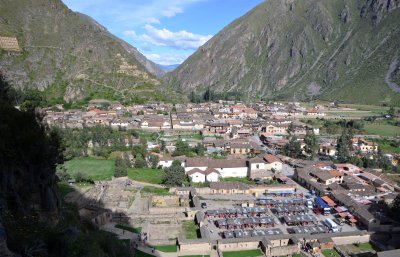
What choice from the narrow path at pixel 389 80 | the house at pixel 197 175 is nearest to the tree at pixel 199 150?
the house at pixel 197 175

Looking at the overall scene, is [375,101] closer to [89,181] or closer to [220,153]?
[220,153]

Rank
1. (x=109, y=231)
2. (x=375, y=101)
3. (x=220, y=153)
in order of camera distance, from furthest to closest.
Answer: (x=375, y=101), (x=220, y=153), (x=109, y=231)

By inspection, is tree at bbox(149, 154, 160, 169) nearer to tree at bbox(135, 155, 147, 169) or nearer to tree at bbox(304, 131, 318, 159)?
tree at bbox(135, 155, 147, 169)

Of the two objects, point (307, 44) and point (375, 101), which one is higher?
point (307, 44)

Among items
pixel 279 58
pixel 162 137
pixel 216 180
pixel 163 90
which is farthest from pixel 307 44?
pixel 216 180

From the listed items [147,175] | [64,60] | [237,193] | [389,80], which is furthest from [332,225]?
[389,80]

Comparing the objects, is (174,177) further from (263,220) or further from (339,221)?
(339,221)

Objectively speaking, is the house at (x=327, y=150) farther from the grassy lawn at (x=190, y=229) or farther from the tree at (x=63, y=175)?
the tree at (x=63, y=175)
